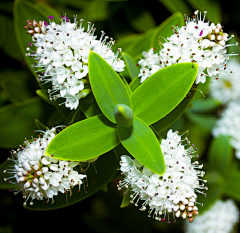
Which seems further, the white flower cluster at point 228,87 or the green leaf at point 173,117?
the white flower cluster at point 228,87

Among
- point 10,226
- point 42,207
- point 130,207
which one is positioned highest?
point 42,207

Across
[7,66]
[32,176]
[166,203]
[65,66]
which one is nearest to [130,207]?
[166,203]

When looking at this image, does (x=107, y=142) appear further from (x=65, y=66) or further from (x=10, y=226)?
(x=10, y=226)

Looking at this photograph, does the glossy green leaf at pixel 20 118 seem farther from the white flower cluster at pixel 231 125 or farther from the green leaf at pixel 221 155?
the white flower cluster at pixel 231 125

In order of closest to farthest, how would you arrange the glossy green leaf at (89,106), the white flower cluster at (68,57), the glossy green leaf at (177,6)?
1. the white flower cluster at (68,57)
2. the glossy green leaf at (89,106)
3. the glossy green leaf at (177,6)

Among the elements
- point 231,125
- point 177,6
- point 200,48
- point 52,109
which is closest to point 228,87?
point 231,125

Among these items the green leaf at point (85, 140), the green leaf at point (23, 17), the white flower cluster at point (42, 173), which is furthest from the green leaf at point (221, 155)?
the green leaf at point (23, 17)

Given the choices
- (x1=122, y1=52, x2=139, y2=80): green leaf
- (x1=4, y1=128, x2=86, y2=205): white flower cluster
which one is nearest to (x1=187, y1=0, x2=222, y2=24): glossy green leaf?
(x1=122, y1=52, x2=139, y2=80): green leaf
